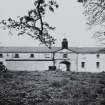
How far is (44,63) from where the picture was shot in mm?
51031

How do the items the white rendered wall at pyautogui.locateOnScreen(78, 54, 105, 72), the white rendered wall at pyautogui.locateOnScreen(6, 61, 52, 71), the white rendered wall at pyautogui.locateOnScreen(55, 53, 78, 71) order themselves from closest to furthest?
the white rendered wall at pyautogui.locateOnScreen(6, 61, 52, 71) < the white rendered wall at pyautogui.locateOnScreen(78, 54, 105, 72) < the white rendered wall at pyautogui.locateOnScreen(55, 53, 78, 71)

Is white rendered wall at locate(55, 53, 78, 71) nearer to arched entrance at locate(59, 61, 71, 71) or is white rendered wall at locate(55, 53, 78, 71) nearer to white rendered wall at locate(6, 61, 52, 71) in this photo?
arched entrance at locate(59, 61, 71, 71)

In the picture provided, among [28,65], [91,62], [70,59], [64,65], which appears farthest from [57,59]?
[91,62]

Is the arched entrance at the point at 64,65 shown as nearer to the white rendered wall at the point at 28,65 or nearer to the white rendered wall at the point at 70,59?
the white rendered wall at the point at 70,59

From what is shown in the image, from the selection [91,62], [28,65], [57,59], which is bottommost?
[28,65]

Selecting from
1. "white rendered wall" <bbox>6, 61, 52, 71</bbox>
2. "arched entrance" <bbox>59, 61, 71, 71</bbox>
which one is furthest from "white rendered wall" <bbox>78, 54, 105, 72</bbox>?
"white rendered wall" <bbox>6, 61, 52, 71</bbox>

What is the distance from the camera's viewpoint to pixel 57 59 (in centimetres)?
5172

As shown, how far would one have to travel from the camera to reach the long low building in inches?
2009

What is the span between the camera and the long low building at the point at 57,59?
5103cm

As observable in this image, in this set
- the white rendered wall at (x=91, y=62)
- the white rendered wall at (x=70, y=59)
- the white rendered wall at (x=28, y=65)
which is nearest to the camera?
the white rendered wall at (x=28, y=65)

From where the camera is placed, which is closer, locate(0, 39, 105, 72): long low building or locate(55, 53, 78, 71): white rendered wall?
locate(0, 39, 105, 72): long low building

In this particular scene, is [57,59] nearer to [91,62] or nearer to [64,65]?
[64,65]

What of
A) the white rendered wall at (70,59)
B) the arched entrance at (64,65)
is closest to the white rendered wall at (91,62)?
the white rendered wall at (70,59)

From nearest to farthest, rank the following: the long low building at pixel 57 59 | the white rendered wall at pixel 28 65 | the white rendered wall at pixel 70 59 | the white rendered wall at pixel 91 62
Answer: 1. the white rendered wall at pixel 28 65
2. the white rendered wall at pixel 91 62
3. the long low building at pixel 57 59
4. the white rendered wall at pixel 70 59
